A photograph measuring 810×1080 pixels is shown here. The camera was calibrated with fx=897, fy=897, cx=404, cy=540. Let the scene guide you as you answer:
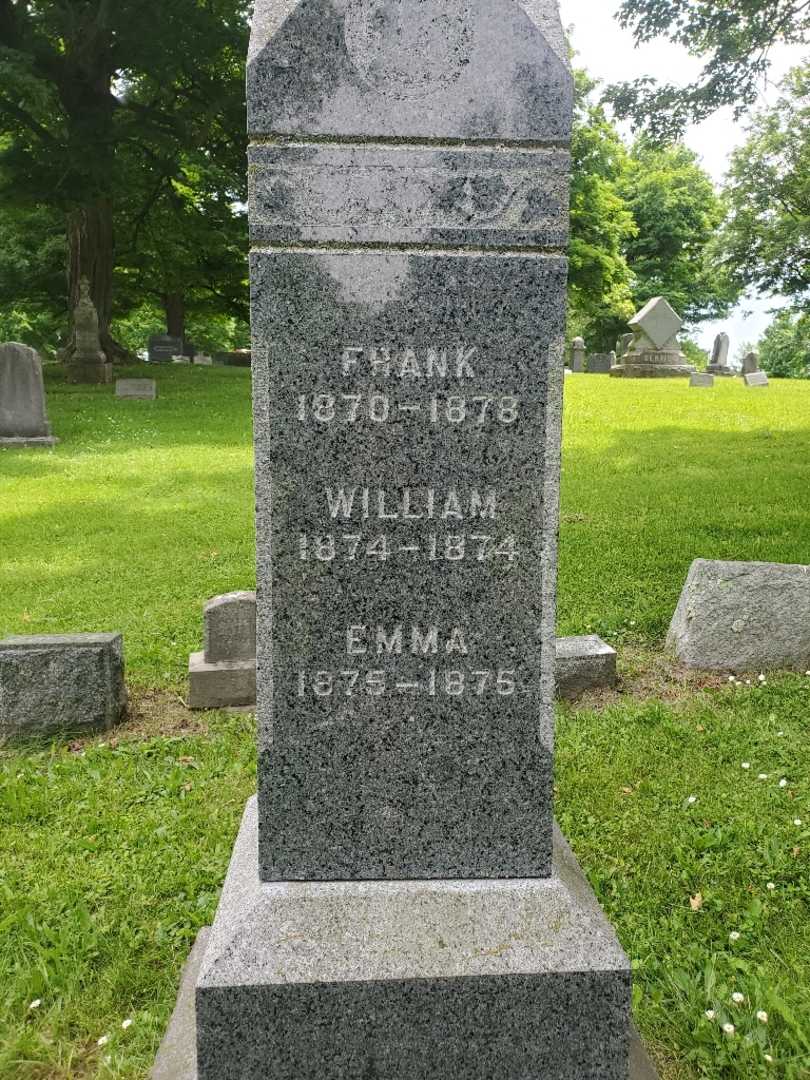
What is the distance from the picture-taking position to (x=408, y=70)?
7.15ft

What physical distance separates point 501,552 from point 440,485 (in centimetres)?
25

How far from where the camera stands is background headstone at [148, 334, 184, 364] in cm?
3353

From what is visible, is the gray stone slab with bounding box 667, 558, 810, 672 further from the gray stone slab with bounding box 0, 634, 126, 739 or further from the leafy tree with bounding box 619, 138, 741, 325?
the leafy tree with bounding box 619, 138, 741, 325

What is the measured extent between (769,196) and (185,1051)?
3150cm

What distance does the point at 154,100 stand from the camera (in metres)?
22.8

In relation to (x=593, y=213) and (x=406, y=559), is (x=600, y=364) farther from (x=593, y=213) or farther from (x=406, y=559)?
(x=406, y=559)

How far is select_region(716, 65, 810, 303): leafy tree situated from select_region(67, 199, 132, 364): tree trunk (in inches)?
739

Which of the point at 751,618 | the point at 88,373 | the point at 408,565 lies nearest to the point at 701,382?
the point at 88,373

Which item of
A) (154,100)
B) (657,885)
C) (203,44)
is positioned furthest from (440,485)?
(154,100)

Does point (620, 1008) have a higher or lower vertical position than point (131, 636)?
higher

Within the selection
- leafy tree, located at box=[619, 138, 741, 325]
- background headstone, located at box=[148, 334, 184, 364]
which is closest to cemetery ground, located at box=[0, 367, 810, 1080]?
background headstone, located at box=[148, 334, 184, 364]

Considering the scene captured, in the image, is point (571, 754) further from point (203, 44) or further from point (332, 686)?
point (203, 44)

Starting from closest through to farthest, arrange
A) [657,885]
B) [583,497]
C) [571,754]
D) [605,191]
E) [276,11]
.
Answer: [276,11] < [657,885] < [571,754] < [583,497] < [605,191]

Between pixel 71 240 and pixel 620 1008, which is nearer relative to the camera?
pixel 620 1008
